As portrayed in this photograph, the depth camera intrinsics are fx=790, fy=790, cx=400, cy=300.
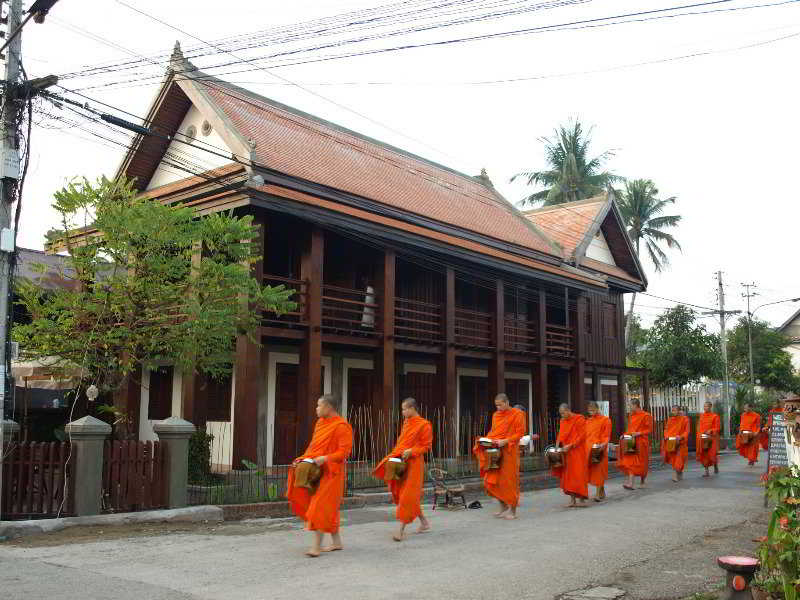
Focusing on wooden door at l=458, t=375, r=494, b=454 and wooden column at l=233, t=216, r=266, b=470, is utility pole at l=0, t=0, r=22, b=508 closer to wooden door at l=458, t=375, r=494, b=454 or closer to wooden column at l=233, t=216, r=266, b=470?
wooden column at l=233, t=216, r=266, b=470

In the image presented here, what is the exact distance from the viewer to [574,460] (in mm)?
12430

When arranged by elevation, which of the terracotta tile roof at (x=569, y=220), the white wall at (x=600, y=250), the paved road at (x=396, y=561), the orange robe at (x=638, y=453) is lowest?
the paved road at (x=396, y=561)

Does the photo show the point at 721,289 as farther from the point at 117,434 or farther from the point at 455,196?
the point at 117,434

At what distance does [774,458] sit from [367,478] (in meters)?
7.06

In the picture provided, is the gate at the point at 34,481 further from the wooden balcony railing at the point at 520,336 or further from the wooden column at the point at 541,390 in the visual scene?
the wooden column at the point at 541,390

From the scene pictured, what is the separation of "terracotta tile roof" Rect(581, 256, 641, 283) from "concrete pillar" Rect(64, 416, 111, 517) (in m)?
18.6

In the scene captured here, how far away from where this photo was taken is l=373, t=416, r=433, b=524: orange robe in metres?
8.89

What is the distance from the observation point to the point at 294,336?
1527cm

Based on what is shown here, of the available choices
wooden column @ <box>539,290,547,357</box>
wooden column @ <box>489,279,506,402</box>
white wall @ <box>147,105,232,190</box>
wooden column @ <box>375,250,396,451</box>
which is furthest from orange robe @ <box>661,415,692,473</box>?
white wall @ <box>147,105,232,190</box>

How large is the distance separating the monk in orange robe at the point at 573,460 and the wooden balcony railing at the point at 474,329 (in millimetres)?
6873

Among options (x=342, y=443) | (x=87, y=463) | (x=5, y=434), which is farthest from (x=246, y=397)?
(x=342, y=443)

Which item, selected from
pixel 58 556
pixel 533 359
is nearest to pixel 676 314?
pixel 533 359

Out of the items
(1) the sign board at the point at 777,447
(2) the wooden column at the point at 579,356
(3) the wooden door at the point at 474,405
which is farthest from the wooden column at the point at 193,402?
(2) the wooden column at the point at 579,356

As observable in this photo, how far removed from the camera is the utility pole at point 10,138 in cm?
913
